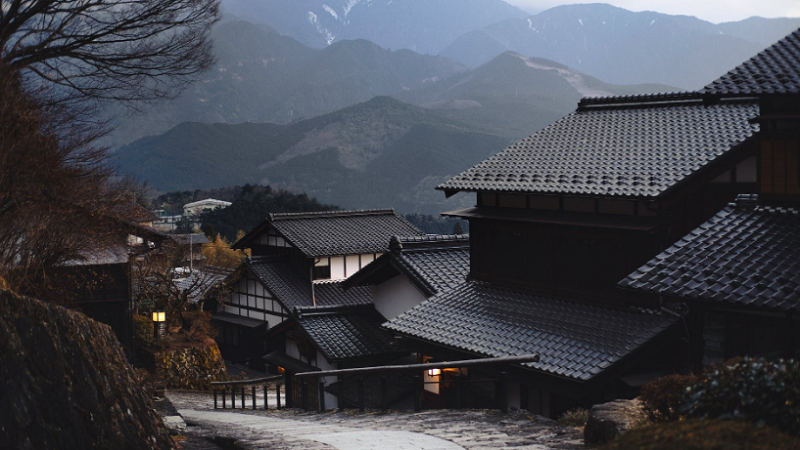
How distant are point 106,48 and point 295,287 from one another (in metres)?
19.9

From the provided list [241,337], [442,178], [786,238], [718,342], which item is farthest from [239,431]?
[442,178]

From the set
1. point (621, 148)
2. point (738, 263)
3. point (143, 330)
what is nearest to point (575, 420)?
point (738, 263)

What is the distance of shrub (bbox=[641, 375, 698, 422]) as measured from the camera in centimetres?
645

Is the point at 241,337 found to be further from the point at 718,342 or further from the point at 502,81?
the point at 502,81

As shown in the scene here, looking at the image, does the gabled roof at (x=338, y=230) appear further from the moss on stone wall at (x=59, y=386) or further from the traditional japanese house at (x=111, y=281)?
the moss on stone wall at (x=59, y=386)

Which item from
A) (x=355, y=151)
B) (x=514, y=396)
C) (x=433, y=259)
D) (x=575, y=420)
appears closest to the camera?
(x=575, y=420)

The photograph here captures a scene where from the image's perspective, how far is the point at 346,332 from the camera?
2114cm

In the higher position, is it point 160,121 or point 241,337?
point 160,121

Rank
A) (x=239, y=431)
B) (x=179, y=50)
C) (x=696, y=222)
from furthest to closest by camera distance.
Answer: (x=179, y=50)
(x=696, y=222)
(x=239, y=431)

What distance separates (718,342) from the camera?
11.2m

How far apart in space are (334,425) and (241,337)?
25.8m

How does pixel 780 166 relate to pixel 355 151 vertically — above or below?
below

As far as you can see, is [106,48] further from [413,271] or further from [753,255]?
[753,255]

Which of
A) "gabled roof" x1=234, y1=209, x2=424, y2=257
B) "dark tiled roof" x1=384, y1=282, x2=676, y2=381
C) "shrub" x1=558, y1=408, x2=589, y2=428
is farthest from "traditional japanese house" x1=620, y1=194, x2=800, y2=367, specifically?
"gabled roof" x1=234, y1=209, x2=424, y2=257
